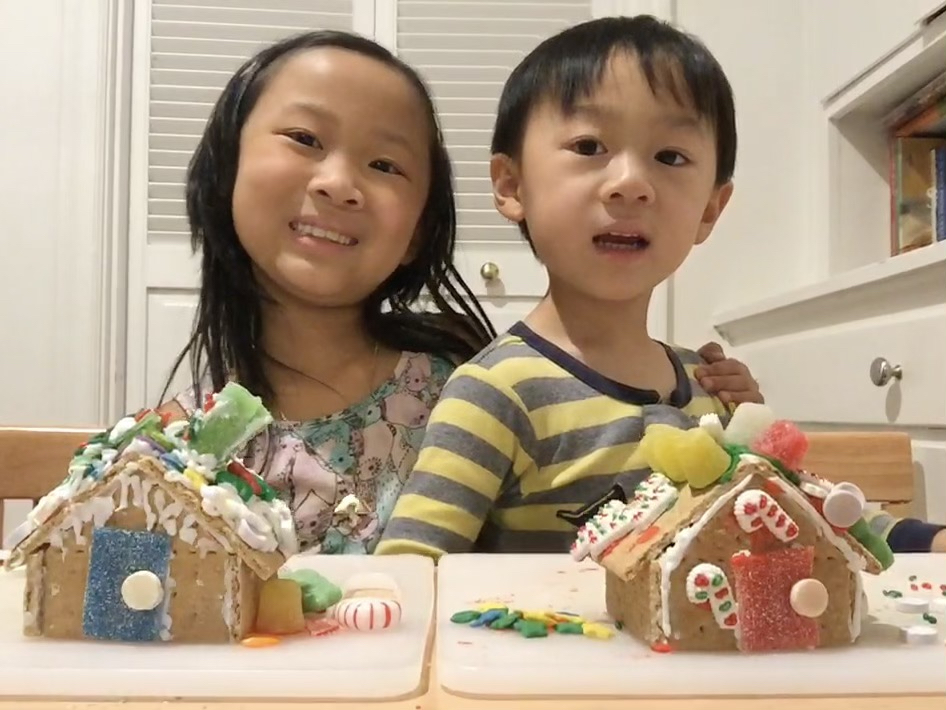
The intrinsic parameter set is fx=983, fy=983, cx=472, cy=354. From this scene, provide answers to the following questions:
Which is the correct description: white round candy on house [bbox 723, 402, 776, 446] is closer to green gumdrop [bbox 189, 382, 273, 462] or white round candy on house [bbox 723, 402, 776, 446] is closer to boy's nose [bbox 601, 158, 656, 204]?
green gumdrop [bbox 189, 382, 273, 462]

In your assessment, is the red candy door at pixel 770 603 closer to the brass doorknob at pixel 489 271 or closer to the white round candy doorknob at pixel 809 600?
the white round candy doorknob at pixel 809 600

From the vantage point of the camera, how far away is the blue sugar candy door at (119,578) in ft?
1.24

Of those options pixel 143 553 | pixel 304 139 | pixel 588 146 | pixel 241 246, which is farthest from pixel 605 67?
pixel 143 553

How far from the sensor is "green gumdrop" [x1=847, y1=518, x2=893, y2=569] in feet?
1.33

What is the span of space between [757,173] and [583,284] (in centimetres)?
121

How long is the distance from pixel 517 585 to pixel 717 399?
48cm

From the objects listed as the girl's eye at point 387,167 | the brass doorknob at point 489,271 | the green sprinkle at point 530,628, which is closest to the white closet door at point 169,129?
the brass doorknob at point 489,271

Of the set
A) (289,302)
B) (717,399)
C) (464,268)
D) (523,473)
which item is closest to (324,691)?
(523,473)

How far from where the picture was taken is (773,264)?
1899 mm

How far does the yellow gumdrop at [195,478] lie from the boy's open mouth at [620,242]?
476mm

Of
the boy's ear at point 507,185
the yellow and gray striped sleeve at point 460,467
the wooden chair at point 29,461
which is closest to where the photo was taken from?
the yellow and gray striped sleeve at point 460,467

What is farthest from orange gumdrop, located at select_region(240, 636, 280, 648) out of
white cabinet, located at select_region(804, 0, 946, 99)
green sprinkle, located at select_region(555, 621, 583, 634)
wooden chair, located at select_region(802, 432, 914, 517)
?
white cabinet, located at select_region(804, 0, 946, 99)

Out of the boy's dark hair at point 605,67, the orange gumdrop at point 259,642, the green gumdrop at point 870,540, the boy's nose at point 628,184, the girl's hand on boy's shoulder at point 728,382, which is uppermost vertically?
the boy's dark hair at point 605,67

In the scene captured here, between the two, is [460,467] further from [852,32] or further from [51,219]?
[51,219]
